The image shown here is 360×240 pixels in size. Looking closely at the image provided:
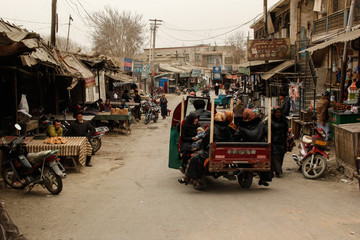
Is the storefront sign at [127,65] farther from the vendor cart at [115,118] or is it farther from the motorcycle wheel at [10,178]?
the motorcycle wheel at [10,178]

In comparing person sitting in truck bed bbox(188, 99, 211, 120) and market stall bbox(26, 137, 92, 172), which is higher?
person sitting in truck bed bbox(188, 99, 211, 120)

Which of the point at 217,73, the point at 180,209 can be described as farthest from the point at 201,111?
the point at 217,73

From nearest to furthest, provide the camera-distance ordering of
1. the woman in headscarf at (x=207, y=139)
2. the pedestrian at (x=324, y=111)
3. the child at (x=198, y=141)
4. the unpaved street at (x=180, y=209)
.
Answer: the unpaved street at (x=180, y=209) → the woman in headscarf at (x=207, y=139) → the child at (x=198, y=141) → the pedestrian at (x=324, y=111)

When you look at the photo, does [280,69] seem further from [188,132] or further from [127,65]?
[127,65]

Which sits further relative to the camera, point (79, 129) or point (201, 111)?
point (79, 129)

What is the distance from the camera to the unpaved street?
5.11 m

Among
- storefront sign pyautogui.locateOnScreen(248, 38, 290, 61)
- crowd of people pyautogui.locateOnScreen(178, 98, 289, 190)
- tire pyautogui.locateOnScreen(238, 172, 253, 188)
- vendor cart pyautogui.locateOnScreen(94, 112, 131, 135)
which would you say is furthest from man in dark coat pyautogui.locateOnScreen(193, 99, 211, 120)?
storefront sign pyautogui.locateOnScreen(248, 38, 290, 61)

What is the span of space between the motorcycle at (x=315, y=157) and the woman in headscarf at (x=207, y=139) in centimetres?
256

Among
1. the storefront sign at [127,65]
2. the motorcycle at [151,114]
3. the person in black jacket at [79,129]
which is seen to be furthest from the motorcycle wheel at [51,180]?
the storefront sign at [127,65]

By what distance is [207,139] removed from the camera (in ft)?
24.3

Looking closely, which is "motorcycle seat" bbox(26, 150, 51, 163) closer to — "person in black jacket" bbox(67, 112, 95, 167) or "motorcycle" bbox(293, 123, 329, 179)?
"person in black jacket" bbox(67, 112, 95, 167)

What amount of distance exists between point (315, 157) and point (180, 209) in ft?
14.0

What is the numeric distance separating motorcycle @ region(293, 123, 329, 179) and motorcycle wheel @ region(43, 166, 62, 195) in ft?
18.0

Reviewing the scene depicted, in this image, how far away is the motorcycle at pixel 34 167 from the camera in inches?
293
